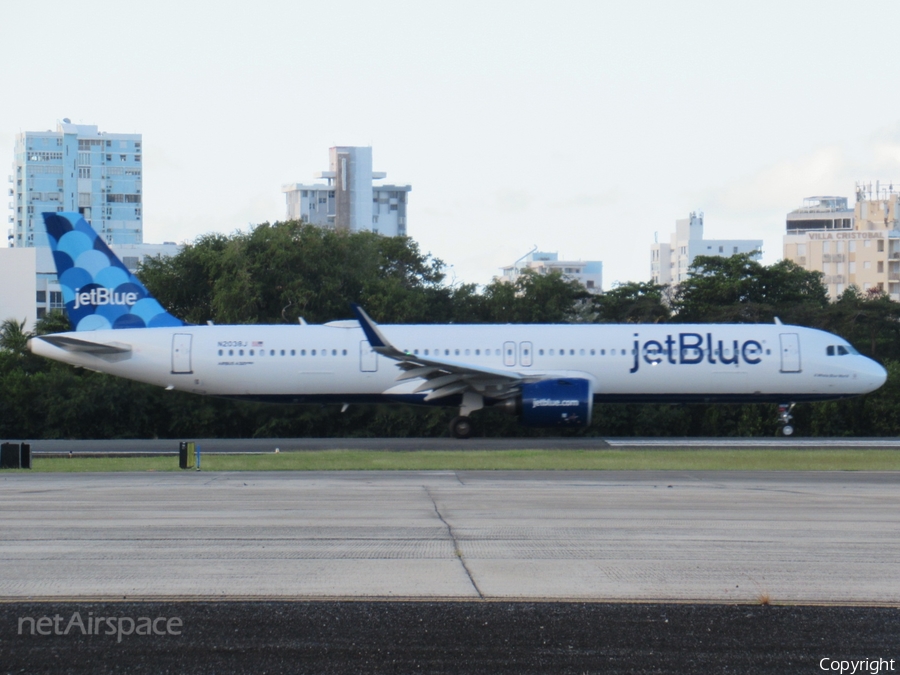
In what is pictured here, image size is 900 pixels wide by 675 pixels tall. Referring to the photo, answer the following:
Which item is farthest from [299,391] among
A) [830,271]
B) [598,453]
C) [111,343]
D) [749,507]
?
[830,271]

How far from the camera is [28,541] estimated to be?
37.9 ft

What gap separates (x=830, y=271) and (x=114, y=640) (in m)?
161

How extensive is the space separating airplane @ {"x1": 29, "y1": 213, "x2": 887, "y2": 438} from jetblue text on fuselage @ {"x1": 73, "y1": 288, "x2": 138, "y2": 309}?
28 cm

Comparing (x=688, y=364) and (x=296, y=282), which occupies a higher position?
(x=296, y=282)

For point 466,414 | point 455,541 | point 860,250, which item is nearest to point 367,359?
point 466,414

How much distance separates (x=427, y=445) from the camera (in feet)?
94.9

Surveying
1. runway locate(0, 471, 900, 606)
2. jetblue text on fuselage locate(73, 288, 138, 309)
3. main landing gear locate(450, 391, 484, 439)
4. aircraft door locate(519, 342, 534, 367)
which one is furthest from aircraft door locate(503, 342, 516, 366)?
runway locate(0, 471, 900, 606)

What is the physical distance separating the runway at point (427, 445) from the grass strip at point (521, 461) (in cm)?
142

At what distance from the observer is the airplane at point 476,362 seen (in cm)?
3058

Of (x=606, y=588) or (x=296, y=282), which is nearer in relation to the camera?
(x=606, y=588)

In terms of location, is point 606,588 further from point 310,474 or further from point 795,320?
point 795,320

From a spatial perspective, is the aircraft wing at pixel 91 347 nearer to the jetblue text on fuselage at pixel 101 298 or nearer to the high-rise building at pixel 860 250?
the jetblue text on fuselage at pixel 101 298
